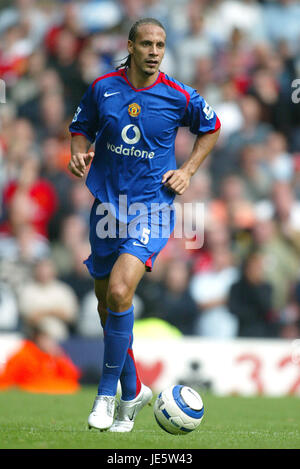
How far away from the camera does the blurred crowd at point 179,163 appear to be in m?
11.7

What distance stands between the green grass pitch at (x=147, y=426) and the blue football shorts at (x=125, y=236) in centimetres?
113

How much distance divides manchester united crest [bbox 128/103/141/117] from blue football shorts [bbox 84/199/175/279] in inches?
25.0

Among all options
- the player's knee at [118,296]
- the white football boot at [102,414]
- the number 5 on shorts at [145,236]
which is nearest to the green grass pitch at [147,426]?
the white football boot at [102,414]

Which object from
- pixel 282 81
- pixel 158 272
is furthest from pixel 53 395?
pixel 282 81

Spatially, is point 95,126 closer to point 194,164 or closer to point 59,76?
point 194,164

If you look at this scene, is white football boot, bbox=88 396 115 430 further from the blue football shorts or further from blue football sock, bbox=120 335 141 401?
the blue football shorts

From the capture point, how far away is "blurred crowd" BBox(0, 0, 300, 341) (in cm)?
1166

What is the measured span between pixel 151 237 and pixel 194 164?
635mm

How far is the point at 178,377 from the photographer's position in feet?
35.6

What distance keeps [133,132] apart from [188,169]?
459 millimetres

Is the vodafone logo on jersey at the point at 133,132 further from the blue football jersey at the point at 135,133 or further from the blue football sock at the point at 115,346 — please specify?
the blue football sock at the point at 115,346

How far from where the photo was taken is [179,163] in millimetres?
13281

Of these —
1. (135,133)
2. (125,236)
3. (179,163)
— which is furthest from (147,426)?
(179,163)

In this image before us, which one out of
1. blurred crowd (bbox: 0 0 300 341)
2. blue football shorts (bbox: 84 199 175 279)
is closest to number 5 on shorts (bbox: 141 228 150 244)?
blue football shorts (bbox: 84 199 175 279)
